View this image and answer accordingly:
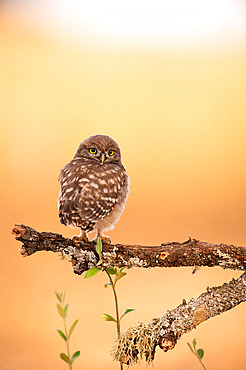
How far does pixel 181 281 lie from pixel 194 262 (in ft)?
1.98

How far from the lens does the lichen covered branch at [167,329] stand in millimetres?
856

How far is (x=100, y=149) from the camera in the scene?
102cm

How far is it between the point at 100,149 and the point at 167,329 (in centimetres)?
47

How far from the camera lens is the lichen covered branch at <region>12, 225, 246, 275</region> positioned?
0.93 meters

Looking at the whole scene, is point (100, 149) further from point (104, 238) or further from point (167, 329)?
point (167, 329)

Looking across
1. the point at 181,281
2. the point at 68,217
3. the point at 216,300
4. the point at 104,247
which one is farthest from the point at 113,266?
the point at 181,281

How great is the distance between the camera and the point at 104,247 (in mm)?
941

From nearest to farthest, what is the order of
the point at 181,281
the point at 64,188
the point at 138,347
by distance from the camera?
the point at 138,347, the point at 64,188, the point at 181,281

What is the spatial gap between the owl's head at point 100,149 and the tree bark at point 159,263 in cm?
23

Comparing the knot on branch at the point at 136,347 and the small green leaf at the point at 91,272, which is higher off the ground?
the small green leaf at the point at 91,272

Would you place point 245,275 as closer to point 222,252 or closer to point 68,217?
point 222,252

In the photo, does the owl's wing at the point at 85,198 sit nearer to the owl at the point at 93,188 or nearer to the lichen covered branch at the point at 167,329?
the owl at the point at 93,188

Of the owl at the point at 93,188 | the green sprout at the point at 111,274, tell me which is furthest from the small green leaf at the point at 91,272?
the owl at the point at 93,188

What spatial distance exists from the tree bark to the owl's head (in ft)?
0.77
